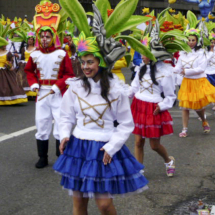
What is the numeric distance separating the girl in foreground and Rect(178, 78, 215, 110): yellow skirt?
15.6ft

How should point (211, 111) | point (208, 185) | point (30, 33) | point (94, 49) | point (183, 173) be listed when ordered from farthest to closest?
point (30, 33)
point (211, 111)
point (183, 173)
point (208, 185)
point (94, 49)

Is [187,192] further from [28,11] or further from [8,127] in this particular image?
[28,11]

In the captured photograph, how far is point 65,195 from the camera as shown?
4918 millimetres

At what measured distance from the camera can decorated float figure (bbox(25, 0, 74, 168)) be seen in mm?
5973

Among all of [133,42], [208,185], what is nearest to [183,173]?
[208,185]

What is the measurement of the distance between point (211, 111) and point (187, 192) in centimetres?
642

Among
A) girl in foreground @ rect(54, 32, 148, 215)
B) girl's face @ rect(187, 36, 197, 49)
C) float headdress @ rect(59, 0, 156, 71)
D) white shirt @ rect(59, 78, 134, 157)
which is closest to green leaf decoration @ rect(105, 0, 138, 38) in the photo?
float headdress @ rect(59, 0, 156, 71)

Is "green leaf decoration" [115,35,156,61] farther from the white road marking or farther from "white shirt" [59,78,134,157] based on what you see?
the white road marking

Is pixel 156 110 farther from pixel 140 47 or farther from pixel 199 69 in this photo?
pixel 199 69

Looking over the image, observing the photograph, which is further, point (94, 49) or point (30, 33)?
point (30, 33)

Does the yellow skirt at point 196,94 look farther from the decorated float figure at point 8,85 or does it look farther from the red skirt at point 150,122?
the decorated float figure at point 8,85

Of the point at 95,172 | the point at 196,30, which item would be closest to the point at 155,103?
the point at 95,172

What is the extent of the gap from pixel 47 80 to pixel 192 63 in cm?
322

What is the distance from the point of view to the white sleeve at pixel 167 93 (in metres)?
5.37
